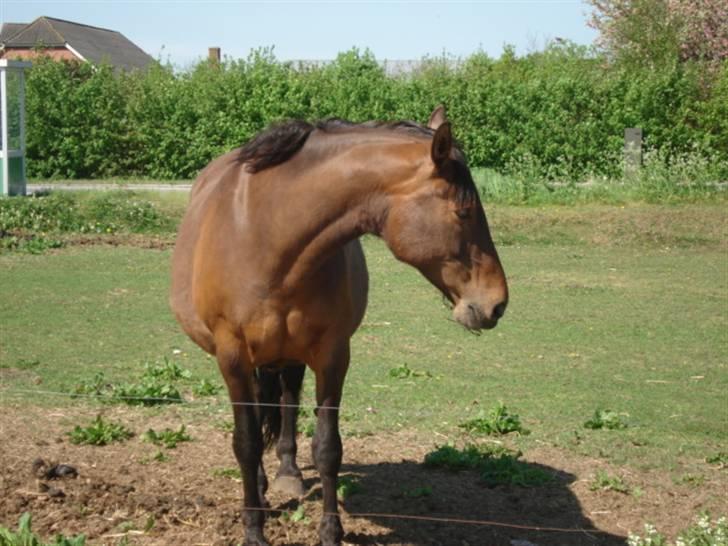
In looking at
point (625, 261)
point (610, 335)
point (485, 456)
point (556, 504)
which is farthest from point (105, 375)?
point (625, 261)

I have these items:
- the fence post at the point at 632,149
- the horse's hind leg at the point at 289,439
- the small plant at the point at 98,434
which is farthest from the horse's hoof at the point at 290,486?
the fence post at the point at 632,149

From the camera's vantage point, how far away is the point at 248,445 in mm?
5652

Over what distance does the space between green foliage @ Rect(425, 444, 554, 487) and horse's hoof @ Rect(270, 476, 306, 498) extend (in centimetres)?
99

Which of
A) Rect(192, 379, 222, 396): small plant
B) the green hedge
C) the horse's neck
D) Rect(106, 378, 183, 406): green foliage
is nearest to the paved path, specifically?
the green hedge

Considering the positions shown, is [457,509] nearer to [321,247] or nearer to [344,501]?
[344,501]

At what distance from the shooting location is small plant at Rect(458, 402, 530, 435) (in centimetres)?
787

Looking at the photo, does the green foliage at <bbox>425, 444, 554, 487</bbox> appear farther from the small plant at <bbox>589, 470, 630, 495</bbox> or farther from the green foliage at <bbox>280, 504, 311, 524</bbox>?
the green foliage at <bbox>280, 504, 311, 524</bbox>

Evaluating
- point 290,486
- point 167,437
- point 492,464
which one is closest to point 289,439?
point 290,486

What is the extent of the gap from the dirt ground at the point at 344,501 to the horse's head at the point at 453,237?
67.0 inches

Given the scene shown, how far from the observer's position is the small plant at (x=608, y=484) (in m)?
6.68

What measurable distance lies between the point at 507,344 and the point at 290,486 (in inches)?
213

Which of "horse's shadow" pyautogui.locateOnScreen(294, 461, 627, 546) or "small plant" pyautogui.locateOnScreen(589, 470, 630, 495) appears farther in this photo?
"small plant" pyautogui.locateOnScreen(589, 470, 630, 495)

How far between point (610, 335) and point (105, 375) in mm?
5811

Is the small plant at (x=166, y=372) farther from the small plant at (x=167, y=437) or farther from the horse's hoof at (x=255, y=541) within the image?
the horse's hoof at (x=255, y=541)
